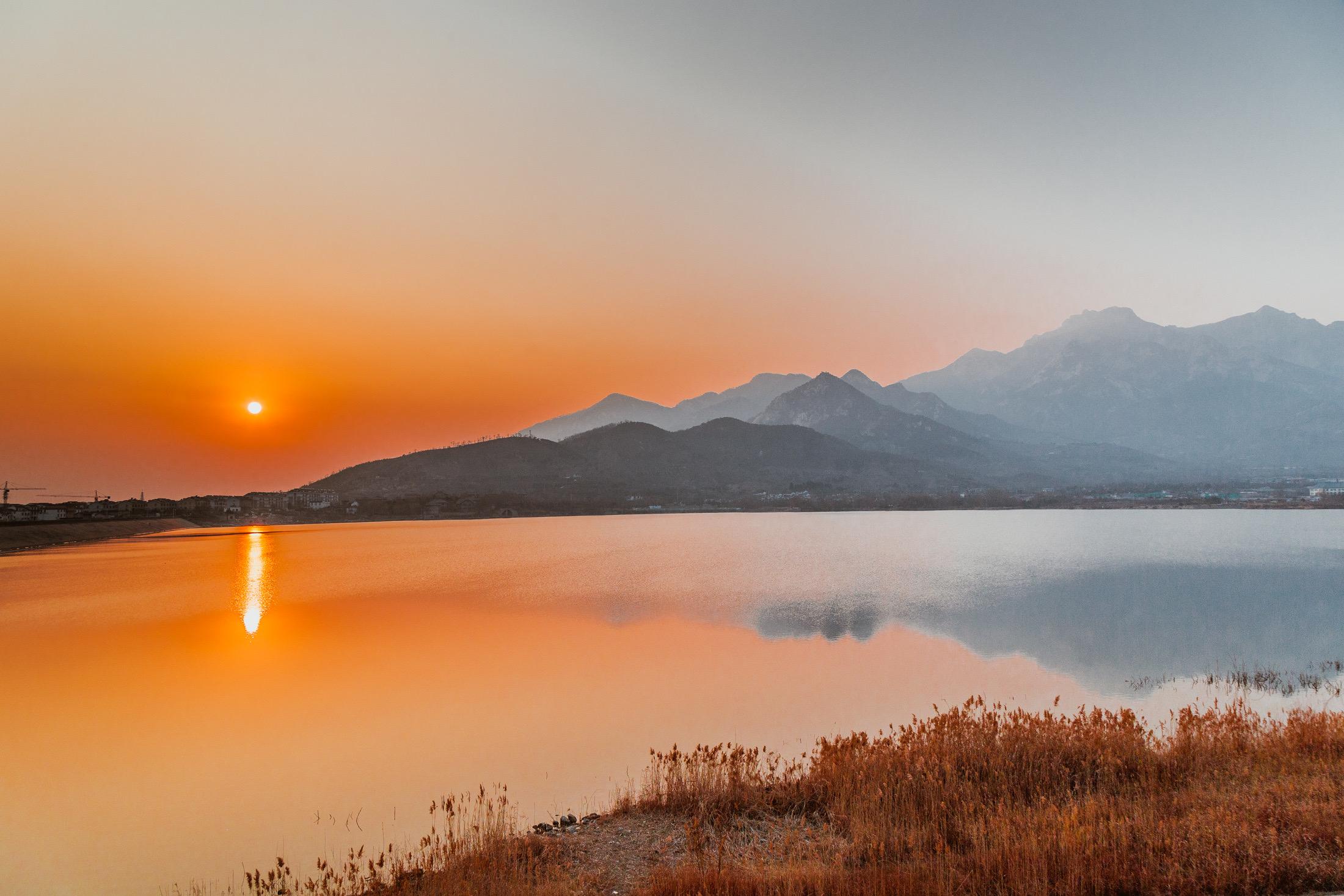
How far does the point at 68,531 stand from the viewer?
269 feet

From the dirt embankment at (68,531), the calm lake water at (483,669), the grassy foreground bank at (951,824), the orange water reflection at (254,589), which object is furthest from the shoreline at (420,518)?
the grassy foreground bank at (951,824)

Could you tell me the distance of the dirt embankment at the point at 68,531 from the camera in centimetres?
6912

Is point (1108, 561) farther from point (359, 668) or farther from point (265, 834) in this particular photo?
point (265, 834)

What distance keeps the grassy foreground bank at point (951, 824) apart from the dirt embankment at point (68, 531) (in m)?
81.3

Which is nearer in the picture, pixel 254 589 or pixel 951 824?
pixel 951 824

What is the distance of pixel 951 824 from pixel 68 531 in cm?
10372

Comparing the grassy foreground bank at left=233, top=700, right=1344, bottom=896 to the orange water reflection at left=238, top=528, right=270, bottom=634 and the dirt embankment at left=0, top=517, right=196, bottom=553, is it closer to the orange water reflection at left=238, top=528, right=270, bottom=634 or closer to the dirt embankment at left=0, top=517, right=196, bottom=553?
the orange water reflection at left=238, top=528, right=270, bottom=634

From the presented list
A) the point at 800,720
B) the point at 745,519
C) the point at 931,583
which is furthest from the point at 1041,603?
the point at 745,519

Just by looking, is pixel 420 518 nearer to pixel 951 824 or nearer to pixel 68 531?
pixel 68 531

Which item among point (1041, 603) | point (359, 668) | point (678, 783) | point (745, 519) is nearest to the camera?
point (678, 783)

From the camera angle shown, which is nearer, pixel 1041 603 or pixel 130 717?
pixel 130 717

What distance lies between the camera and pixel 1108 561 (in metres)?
42.3

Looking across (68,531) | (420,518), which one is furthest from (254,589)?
(420,518)

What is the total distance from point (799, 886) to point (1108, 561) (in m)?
44.4
